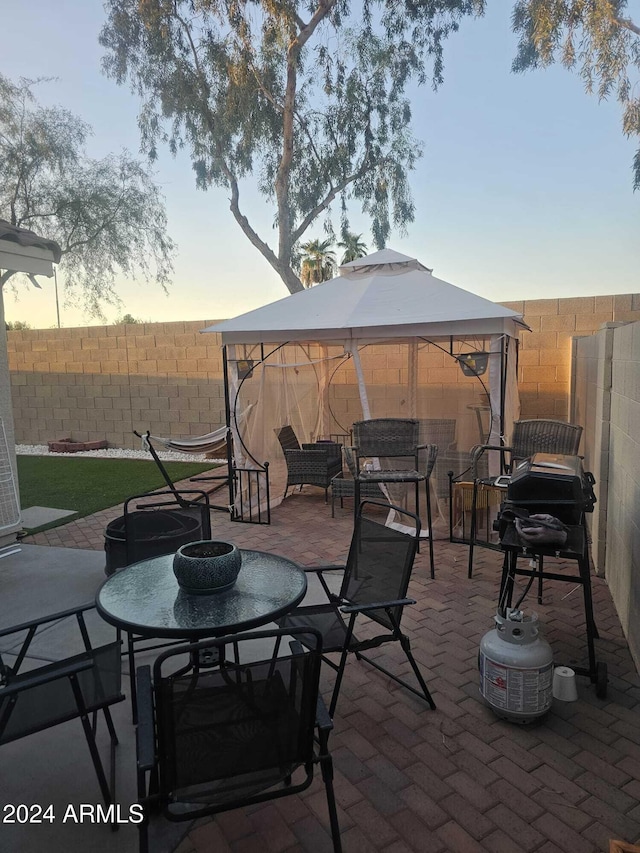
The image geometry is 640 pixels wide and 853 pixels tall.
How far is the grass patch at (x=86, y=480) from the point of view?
658 cm

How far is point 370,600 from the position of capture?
2.63 meters

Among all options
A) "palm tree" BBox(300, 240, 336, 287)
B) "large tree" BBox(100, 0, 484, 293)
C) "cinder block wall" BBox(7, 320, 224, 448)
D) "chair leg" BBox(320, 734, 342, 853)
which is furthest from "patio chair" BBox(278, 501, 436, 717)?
"palm tree" BBox(300, 240, 336, 287)

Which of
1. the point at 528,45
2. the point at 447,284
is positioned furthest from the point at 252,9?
the point at 447,284

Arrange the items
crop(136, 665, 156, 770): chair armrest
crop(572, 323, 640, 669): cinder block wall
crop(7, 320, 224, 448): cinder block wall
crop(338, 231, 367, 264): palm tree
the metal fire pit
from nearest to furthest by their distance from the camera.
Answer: crop(136, 665, 156, 770): chair armrest → crop(572, 323, 640, 669): cinder block wall → the metal fire pit → crop(7, 320, 224, 448): cinder block wall → crop(338, 231, 367, 264): palm tree

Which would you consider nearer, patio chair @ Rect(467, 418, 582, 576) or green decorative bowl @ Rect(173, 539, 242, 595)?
green decorative bowl @ Rect(173, 539, 242, 595)

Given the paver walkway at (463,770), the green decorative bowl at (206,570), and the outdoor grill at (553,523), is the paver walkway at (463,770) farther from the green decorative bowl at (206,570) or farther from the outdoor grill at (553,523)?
the green decorative bowl at (206,570)

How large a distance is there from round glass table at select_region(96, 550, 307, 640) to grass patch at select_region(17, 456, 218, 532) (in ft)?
12.3

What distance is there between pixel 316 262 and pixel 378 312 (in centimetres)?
1180

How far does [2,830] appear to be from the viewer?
1869mm

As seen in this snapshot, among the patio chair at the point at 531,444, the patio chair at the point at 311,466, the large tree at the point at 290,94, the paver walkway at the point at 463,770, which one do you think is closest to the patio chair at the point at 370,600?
the paver walkway at the point at 463,770

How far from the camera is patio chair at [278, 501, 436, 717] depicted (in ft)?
7.80

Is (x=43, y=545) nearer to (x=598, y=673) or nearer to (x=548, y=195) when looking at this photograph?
(x=598, y=673)

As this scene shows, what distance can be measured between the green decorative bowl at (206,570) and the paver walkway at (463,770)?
77 cm

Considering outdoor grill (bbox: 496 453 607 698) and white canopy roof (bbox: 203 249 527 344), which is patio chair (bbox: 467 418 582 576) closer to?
white canopy roof (bbox: 203 249 527 344)
